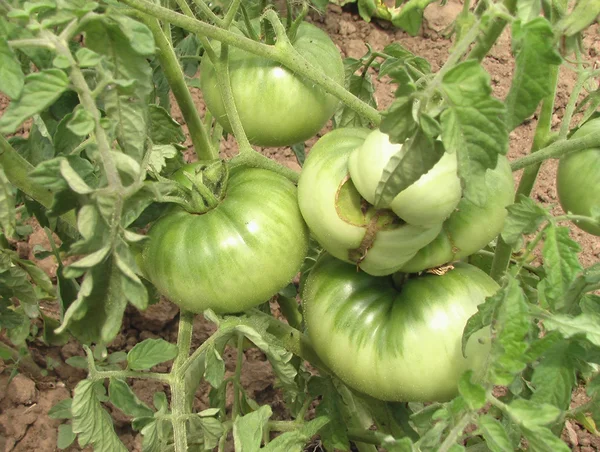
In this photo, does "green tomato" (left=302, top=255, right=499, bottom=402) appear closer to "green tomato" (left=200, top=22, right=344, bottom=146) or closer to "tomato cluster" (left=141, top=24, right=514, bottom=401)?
"tomato cluster" (left=141, top=24, right=514, bottom=401)

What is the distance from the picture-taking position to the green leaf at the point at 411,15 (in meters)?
0.82

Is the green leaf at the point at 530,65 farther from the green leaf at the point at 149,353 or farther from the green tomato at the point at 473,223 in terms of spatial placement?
the green leaf at the point at 149,353

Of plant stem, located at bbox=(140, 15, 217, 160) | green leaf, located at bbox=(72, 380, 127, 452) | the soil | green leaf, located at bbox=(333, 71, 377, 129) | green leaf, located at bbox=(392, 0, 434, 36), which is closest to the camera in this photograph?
green leaf, located at bbox=(392, 0, 434, 36)

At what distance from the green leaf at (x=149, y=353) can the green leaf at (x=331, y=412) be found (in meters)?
0.35

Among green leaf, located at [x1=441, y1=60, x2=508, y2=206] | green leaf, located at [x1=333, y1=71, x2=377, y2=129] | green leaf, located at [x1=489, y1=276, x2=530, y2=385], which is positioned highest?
green leaf, located at [x1=441, y1=60, x2=508, y2=206]

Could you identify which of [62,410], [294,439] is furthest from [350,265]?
[62,410]

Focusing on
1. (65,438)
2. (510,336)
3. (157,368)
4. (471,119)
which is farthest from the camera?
(157,368)

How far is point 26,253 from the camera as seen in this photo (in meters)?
1.97

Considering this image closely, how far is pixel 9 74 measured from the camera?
688mm

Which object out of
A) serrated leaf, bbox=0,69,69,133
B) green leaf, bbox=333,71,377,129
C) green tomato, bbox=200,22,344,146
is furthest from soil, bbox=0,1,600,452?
serrated leaf, bbox=0,69,69,133

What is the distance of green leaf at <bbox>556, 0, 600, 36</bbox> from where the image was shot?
2.32 ft

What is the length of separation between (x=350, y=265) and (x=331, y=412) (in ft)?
0.97

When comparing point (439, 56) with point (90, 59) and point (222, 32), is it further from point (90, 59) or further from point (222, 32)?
point (90, 59)

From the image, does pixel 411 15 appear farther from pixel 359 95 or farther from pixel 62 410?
pixel 62 410
